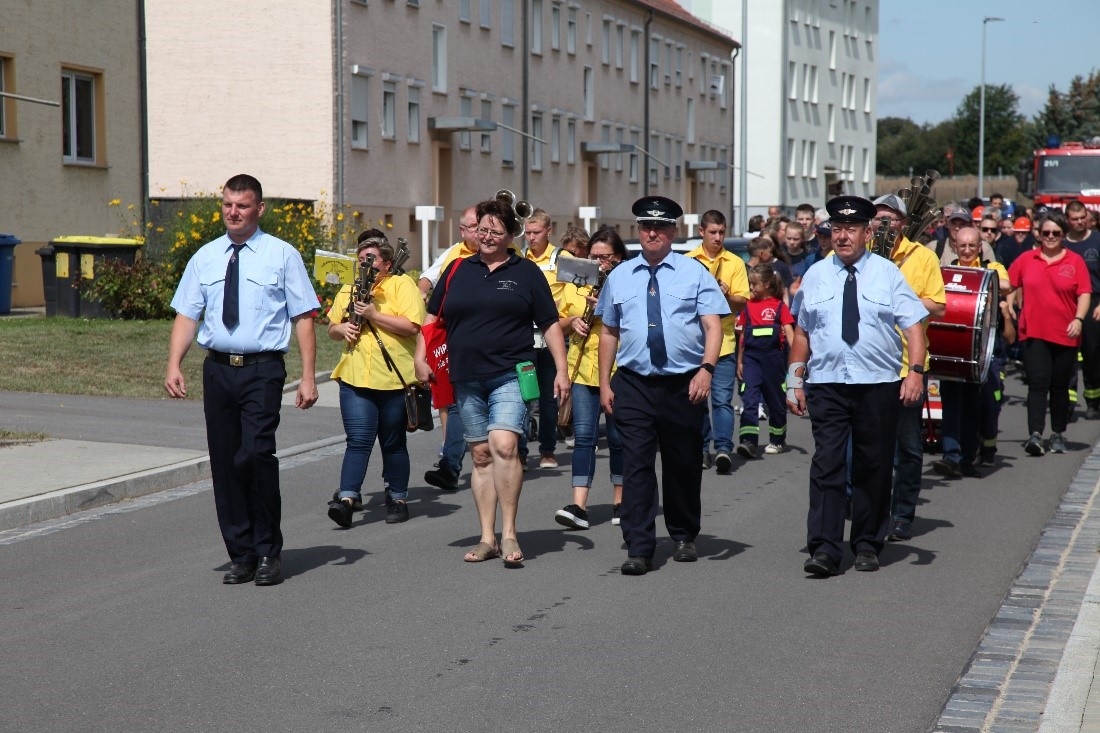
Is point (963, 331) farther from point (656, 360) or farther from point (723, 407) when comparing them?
point (656, 360)

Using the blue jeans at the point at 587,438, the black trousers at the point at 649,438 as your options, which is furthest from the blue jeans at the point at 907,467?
the blue jeans at the point at 587,438

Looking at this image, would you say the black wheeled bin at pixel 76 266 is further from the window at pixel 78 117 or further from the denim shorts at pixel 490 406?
the denim shorts at pixel 490 406

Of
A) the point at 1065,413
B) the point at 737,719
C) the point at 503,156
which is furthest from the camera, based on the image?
the point at 503,156

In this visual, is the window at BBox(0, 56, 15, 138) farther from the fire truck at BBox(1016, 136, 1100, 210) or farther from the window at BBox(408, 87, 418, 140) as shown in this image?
the fire truck at BBox(1016, 136, 1100, 210)

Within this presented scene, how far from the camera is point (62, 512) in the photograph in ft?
33.3

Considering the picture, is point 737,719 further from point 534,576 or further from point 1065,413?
point 1065,413

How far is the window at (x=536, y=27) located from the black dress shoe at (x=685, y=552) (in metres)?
46.1

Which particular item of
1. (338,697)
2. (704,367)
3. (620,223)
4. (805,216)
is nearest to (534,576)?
(704,367)

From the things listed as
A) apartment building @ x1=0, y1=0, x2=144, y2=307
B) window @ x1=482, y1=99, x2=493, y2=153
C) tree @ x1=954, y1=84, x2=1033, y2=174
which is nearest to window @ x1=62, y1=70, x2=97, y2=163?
apartment building @ x1=0, y1=0, x2=144, y2=307

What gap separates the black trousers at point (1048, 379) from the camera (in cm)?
1357

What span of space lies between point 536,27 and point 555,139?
3.92 metres

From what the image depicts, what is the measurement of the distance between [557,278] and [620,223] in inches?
2028

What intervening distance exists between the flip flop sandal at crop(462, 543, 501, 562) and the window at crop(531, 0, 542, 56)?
151 ft

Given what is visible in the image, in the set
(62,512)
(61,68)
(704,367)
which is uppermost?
(61,68)
